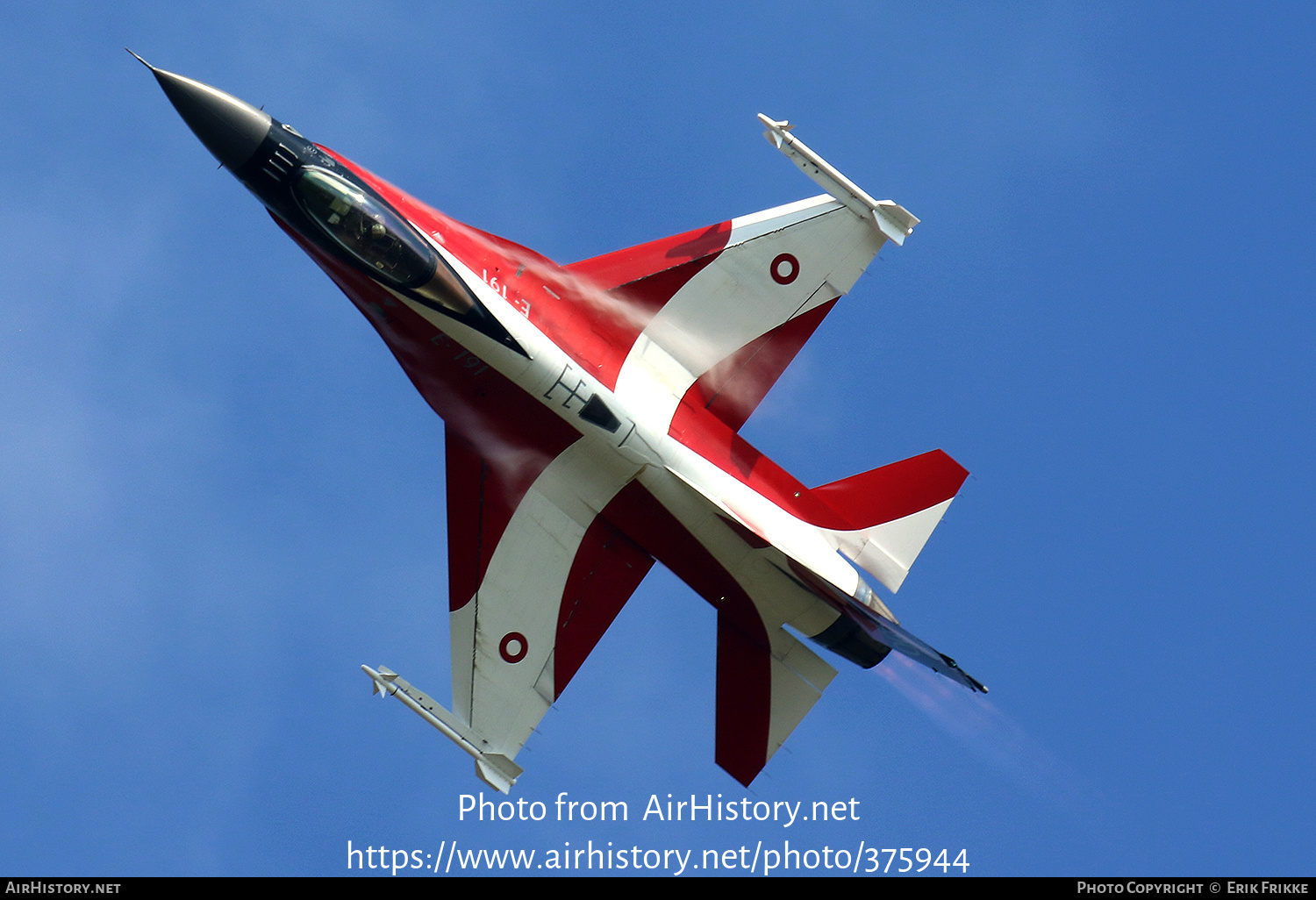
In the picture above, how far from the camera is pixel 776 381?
2256 cm

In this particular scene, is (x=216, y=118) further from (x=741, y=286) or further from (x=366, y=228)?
(x=741, y=286)

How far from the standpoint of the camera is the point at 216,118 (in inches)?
737

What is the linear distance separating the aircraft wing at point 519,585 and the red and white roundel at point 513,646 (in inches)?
0.5

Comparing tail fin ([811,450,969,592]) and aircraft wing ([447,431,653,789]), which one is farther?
tail fin ([811,450,969,592])

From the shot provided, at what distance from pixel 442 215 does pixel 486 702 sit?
762cm

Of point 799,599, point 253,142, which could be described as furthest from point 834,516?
point 253,142

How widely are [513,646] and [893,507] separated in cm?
632

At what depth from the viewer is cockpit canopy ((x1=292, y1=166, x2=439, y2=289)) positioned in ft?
62.2

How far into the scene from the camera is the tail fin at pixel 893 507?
22281mm

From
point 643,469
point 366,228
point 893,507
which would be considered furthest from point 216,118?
point 893,507

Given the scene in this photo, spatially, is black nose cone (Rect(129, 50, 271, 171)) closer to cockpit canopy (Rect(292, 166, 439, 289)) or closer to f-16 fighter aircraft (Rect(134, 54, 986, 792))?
cockpit canopy (Rect(292, 166, 439, 289))

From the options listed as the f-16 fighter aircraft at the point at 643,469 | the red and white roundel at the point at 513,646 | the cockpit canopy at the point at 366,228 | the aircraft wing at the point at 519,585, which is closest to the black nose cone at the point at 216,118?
the cockpit canopy at the point at 366,228

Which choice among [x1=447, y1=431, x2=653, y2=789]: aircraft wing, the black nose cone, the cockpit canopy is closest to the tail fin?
[x1=447, y1=431, x2=653, y2=789]: aircraft wing

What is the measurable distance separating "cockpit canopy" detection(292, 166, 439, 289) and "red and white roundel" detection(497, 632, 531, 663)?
6.15 meters
